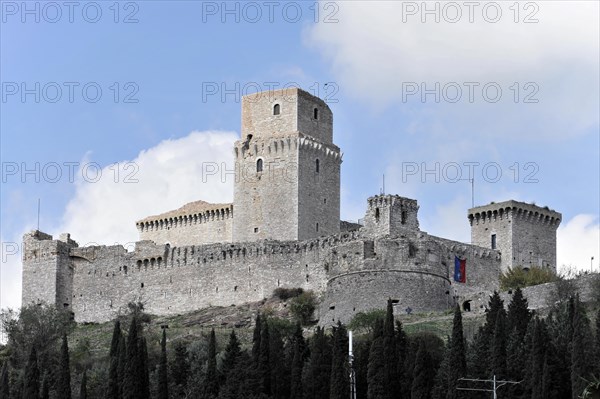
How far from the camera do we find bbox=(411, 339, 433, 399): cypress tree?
65375mm

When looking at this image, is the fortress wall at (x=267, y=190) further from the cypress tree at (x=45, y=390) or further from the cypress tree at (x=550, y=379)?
the cypress tree at (x=550, y=379)

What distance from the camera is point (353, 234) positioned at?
92.1 meters

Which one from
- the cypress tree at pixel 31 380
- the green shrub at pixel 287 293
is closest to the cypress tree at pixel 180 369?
the cypress tree at pixel 31 380

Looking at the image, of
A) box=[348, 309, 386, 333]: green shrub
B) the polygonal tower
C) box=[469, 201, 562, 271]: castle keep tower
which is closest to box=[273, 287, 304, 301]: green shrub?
the polygonal tower

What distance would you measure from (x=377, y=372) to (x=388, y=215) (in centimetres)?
2278

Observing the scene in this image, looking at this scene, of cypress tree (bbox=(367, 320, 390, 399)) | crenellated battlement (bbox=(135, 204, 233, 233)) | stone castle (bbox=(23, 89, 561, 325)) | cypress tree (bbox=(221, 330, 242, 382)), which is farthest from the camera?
crenellated battlement (bbox=(135, 204, 233, 233))

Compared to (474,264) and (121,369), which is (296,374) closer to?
(121,369)

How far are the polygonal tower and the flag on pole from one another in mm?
9078

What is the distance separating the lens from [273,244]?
95438 mm

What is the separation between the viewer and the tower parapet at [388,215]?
89319 millimetres

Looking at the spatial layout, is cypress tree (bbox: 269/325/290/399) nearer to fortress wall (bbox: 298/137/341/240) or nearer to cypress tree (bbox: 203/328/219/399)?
cypress tree (bbox: 203/328/219/399)

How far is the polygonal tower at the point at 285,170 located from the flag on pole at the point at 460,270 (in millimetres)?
9078

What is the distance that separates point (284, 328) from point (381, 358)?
17.4 metres

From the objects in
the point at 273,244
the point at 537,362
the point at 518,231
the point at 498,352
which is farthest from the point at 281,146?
the point at 537,362
